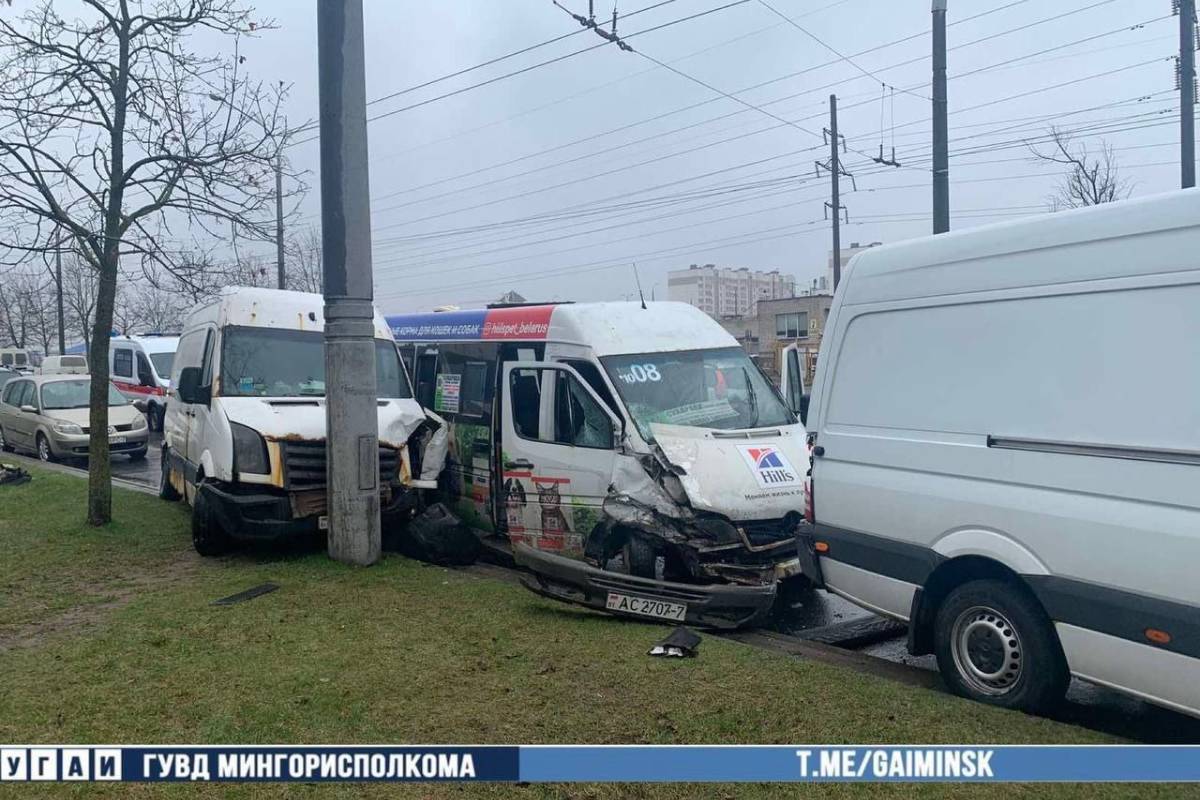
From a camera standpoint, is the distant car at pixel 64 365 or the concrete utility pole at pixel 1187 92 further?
the distant car at pixel 64 365

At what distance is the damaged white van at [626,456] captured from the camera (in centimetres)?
674

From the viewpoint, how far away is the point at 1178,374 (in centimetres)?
401

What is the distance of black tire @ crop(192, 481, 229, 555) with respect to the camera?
27.6ft

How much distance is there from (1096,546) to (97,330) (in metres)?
9.46

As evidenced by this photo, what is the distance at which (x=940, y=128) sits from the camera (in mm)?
11797

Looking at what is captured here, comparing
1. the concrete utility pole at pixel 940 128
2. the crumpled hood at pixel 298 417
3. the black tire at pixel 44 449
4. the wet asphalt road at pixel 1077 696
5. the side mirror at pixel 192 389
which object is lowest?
the wet asphalt road at pixel 1077 696

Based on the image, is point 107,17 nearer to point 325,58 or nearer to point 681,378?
point 325,58

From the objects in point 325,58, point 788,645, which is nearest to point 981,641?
point 788,645

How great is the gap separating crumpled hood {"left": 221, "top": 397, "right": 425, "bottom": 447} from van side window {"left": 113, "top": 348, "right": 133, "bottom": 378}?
1649cm

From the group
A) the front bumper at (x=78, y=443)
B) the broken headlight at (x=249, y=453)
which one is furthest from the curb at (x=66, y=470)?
the broken headlight at (x=249, y=453)

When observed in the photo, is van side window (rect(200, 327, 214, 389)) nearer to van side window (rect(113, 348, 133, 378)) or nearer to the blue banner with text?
the blue banner with text

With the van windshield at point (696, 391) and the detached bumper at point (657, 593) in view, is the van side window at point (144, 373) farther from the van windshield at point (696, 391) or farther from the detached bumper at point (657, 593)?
the detached bumper at point (657, 593)

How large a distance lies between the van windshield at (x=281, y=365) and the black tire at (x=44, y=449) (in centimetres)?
1065

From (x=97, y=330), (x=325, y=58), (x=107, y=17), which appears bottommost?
(x=97, y=330)
